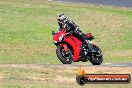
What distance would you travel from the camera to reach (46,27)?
40344 mm

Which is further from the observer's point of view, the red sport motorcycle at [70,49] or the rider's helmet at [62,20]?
the red sport motorcycle at [70,49]

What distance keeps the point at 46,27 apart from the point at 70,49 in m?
21.2

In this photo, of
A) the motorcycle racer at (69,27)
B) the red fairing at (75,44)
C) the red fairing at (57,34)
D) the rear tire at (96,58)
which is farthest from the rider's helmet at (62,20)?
the rear tire at (96,58)

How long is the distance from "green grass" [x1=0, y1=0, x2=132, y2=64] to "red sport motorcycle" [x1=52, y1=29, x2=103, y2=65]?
8417 mm

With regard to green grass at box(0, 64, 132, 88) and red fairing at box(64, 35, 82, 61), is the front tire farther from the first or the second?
green grass at box(0, 64, 132, 88)

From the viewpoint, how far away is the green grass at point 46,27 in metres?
31.6

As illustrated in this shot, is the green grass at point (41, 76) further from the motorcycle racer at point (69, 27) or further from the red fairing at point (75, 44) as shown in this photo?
the motorcycle racer at point (69, 27)

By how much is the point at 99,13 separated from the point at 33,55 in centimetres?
1579

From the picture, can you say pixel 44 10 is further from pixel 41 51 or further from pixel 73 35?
pixel 73 35

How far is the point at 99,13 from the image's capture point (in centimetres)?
4594

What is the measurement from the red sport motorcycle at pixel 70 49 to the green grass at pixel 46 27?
8.42 meters

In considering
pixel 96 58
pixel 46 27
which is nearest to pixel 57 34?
pixel 96 58

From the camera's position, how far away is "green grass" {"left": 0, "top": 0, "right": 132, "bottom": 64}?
31.6m

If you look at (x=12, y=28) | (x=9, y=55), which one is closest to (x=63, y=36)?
(x=9, y=55)
